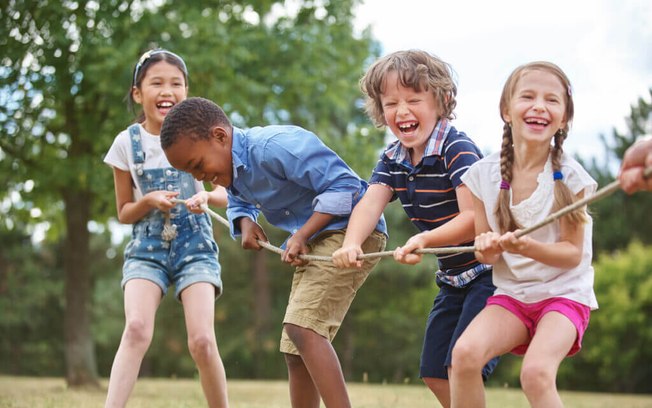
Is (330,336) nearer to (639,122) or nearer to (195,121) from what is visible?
(195,121)

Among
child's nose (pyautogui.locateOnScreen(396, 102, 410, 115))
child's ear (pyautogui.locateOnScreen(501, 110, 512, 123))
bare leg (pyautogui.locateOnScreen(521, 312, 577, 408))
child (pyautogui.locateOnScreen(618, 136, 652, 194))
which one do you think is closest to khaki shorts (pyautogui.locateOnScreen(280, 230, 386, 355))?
child's nose (pyautogui.locateOnScreen(396, 102, 410, 115))

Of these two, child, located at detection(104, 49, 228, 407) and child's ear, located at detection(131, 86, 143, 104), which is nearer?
child, located at detection(104, 49, 228, 407)

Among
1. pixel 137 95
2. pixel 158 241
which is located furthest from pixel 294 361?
pixel 137 95

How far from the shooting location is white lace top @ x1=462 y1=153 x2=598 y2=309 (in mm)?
3414

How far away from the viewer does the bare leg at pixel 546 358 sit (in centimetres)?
318

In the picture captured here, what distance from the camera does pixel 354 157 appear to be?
1276 cm

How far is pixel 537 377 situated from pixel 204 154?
6.06 feet

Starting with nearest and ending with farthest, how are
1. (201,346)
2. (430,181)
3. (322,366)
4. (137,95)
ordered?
(322,366) < (430,181) < (201,346) < (137,95)

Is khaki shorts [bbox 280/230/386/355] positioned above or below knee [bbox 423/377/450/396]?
above

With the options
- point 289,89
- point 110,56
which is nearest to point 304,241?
point 110,56

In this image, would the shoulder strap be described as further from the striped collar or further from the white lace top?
the white lace top

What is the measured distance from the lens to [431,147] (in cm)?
393

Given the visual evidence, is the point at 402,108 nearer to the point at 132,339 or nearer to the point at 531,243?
the point at 531,243

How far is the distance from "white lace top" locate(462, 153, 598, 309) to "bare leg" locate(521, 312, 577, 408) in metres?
0.15
